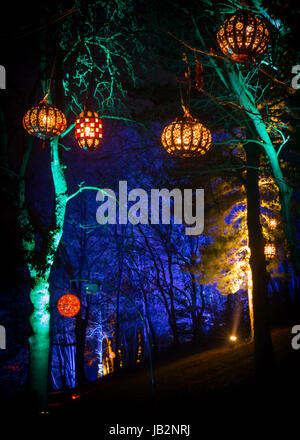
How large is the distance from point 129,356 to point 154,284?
29.7ft

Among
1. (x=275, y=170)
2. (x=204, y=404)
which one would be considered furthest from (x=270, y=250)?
(x=204, y=404)

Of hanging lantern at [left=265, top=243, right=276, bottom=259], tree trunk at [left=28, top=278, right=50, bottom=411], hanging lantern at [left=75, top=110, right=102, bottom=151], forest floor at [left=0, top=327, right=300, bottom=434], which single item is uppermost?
hanging lantern at [left=75, top=110, right=102, bottom=151]

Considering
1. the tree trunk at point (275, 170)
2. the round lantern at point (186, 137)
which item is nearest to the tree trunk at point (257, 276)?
the tree trunk at point (275, 170)

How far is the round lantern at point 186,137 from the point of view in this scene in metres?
4.95

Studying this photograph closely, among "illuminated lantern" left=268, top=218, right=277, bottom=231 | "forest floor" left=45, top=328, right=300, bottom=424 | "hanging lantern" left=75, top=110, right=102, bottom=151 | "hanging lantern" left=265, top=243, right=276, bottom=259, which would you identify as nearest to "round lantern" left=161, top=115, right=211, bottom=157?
"hanging lantern" left=75, top=110, right=102, bottom=151

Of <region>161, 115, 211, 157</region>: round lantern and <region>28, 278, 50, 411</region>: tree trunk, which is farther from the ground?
<region>161, 115, 211, 157</region>: round lantern

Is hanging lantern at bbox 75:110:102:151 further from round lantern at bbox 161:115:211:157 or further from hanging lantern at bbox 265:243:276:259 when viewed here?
hanging lantern at bbox 265:243:276:259

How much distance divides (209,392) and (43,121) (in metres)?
8.22

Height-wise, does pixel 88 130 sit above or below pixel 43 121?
below

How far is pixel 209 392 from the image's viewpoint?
9391 millimetres

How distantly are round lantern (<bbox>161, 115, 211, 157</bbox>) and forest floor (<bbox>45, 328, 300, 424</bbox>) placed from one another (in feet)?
19.3

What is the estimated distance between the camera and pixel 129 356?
27516 millimetres

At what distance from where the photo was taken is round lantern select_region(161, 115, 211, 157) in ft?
16.2

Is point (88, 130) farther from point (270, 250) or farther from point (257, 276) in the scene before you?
point (270, 250)
